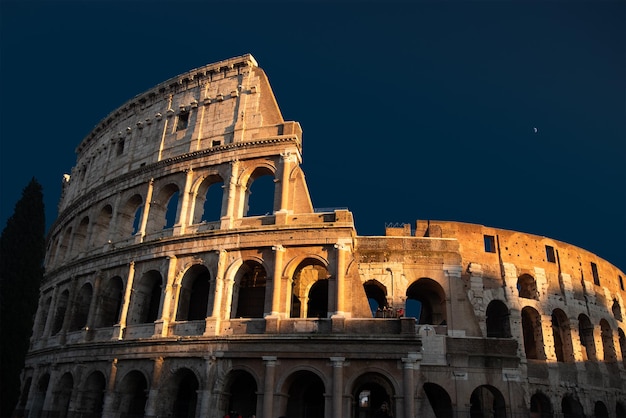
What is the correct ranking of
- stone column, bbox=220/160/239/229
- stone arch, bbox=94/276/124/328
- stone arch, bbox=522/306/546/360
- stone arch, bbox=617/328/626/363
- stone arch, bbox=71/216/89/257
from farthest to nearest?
stone arch, bbox=617/328/626/363 → stone arch, bbox=71/216/89/257 → stone arch, bbox=522/306/546/360 → stone arch, bbox=94/276/124/328 → stone column, bbox=220/160/239/229

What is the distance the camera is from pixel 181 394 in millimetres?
20219

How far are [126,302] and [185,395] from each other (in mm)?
4796

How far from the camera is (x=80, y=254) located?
82.4ft

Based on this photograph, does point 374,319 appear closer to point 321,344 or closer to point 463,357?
point 321,344

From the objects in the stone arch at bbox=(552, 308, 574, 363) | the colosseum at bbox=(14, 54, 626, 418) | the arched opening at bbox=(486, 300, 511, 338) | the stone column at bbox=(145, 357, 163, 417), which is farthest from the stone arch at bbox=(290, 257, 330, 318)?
the stone arch at bbox=(552, 308, 574, 363)

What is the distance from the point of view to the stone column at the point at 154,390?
59.0 feet

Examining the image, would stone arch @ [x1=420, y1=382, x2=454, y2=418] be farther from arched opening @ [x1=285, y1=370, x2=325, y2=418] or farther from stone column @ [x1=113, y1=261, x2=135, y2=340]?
stone column @ [x1=113, y1=261, x2=135, y2=340]

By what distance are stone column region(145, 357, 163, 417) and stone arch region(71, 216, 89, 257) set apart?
10.8 meters

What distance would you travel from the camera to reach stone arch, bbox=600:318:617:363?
26.4m

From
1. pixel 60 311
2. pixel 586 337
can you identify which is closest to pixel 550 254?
pixel 586 337

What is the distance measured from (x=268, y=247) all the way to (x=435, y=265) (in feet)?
23.6

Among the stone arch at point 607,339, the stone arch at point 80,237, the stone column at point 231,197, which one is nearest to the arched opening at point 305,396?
the stone column at point 231,197

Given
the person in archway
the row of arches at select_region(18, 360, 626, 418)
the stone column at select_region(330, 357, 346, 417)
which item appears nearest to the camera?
the stone column at select_region(330, 357, 346, 417)

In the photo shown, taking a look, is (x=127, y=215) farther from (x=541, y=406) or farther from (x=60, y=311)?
(x=541, y=406)
